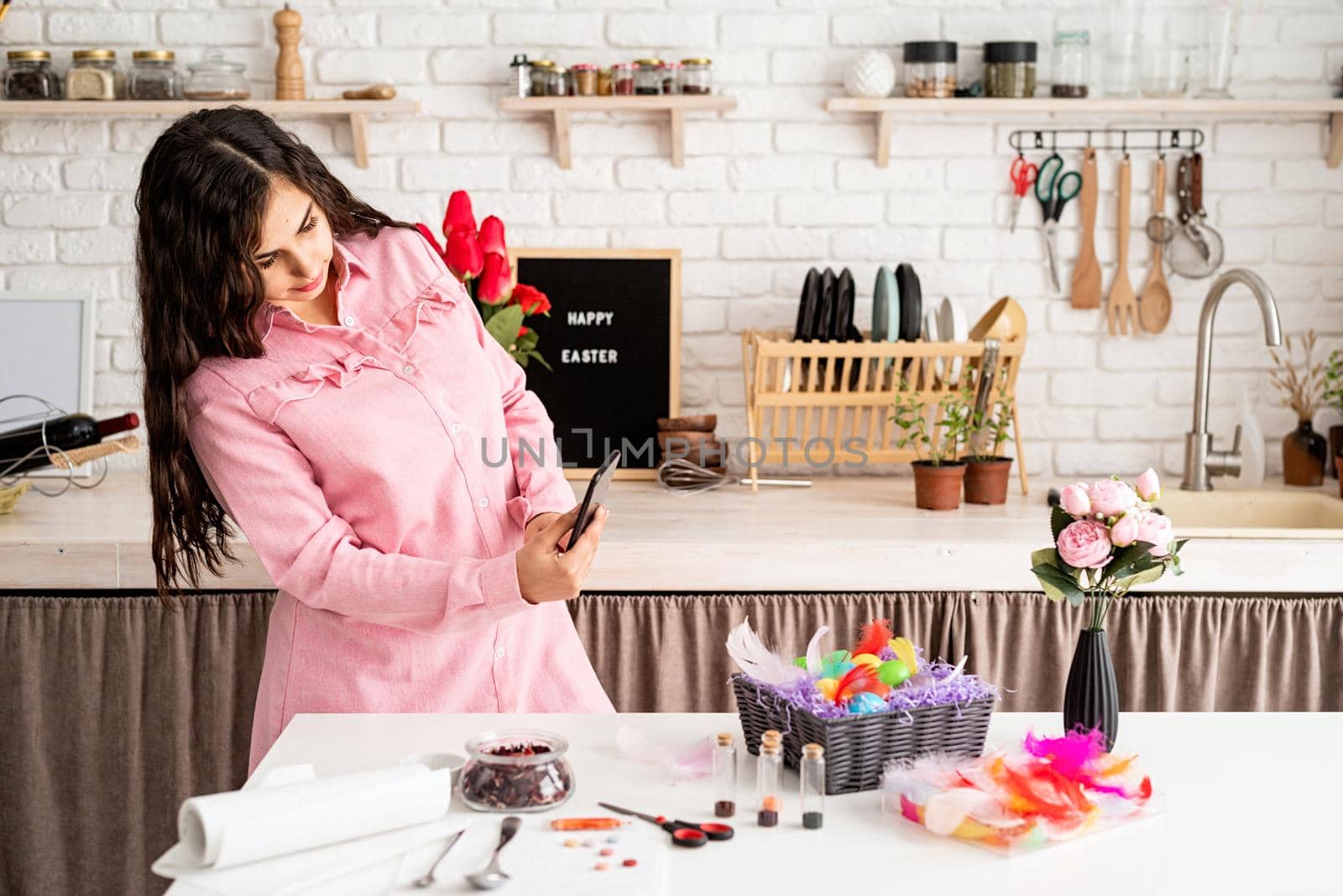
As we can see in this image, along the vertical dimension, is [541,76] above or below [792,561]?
above

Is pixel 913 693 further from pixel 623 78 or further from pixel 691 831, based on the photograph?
pixel 623 78

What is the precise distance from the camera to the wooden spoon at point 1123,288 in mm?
3029

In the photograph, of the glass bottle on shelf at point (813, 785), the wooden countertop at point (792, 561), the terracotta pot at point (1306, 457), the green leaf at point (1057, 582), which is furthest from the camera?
the terracotta pot at point (1306, 457)

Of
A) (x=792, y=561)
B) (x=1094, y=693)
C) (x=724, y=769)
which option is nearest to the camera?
(x=724, y=769)

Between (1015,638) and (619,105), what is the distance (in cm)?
144

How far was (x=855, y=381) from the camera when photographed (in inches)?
116

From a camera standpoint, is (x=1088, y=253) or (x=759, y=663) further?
(x=1088, y=253)

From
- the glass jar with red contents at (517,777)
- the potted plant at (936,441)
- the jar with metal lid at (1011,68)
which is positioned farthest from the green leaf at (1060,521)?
the jar with metal lid at (1011,68)

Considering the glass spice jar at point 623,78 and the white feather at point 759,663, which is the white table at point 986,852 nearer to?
the white feather at point 759,663

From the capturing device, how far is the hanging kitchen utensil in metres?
3.03

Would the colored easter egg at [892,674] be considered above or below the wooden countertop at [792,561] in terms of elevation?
above

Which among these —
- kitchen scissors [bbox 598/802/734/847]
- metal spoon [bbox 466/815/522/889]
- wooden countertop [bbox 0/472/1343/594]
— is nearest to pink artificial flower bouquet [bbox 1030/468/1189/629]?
kitchen scissors [bbox 598/802/734/847]

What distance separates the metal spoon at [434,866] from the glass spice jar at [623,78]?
6.64ft

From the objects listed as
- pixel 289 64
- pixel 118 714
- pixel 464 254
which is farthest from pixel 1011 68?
pixel 118 714
